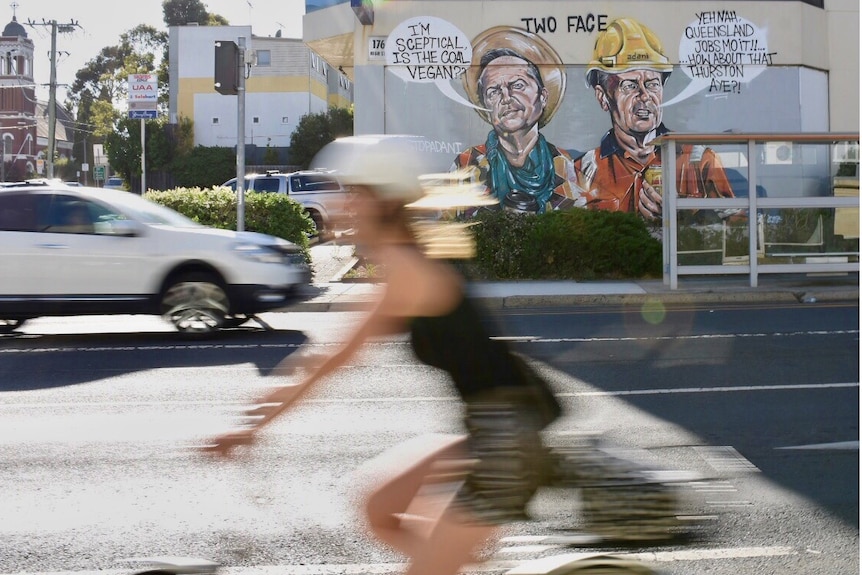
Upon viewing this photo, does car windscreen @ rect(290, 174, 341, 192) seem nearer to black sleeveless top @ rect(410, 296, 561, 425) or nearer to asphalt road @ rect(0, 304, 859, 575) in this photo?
asphalt road @ rect(0, 304, 859, 575)

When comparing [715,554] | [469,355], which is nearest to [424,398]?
[715,554]

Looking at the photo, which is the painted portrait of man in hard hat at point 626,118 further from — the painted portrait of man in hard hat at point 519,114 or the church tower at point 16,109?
the church tower at point 16,109

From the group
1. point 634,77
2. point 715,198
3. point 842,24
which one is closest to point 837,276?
point 715,198

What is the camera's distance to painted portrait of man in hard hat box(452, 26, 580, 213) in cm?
2180

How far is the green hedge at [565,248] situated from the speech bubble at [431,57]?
196 inches

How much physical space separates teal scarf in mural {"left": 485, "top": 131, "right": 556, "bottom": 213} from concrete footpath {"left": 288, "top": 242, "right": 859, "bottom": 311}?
493cm

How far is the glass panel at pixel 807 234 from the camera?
16.5 metres

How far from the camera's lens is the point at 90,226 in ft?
38.5

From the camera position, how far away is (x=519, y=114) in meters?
21.9

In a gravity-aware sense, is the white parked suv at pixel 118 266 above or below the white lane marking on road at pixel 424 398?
above

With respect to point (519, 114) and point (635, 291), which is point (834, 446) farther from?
point (519, 114)

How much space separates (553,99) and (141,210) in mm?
11678

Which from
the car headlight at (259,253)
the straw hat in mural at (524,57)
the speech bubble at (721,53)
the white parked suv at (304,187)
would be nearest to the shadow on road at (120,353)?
the car headlight at (259,253)

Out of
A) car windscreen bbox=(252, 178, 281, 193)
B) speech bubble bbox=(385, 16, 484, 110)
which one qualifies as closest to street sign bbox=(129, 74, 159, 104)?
car windscreen bbox=(252, 178, 281, 193)
